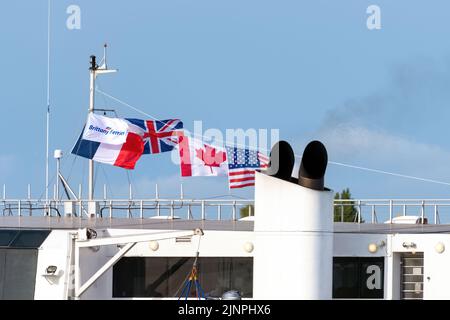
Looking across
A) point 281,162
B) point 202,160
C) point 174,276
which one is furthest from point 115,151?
point 281,162

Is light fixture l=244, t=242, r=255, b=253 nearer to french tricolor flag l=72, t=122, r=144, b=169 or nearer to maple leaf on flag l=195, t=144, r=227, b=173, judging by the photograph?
maple leaf on flag l=195, t=144, r=227, b=173

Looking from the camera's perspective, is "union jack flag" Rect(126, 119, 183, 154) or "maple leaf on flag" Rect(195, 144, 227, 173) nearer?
"maple leaf on flag" Rect(195, 144, 227, 173)

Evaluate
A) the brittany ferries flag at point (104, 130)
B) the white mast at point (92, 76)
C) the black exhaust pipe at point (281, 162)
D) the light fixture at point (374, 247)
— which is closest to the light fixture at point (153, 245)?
the black exhaust pipe at point (281, 162)

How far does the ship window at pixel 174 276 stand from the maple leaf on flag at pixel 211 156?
9.70 metres

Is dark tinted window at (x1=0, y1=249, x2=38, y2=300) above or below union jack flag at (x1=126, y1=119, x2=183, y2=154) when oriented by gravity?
below

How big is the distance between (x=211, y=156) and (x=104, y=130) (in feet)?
13.1

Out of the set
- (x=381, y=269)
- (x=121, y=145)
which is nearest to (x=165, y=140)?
(x=121, y=145)

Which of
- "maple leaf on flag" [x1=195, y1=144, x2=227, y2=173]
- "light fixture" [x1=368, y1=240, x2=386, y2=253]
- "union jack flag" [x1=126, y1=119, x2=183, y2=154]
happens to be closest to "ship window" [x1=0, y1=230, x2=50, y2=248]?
"light fixture" [x1=368, y1=240, x2=386, y2=253]

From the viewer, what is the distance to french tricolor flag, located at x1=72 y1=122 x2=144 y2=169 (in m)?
46.4

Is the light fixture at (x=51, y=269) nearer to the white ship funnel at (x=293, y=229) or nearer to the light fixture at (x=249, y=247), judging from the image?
the light fixture at (x=249, y=247)

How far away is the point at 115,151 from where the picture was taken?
46938 mm

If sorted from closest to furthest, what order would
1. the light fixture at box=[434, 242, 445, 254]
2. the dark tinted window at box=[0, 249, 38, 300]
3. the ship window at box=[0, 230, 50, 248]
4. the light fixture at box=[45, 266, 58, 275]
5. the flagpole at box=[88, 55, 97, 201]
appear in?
the light fixture at box=[45, 266, 58, 275]
the dark tinted window at box=[0, 249, 38, 300]
the ship window at box=[0, 230, 50, 248]
the light fixture at box=[434, 242, 445, 254]
the flagpole at box=[88, 55, 97, 201]

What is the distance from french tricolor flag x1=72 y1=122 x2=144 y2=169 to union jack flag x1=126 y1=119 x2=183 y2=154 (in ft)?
0.99
